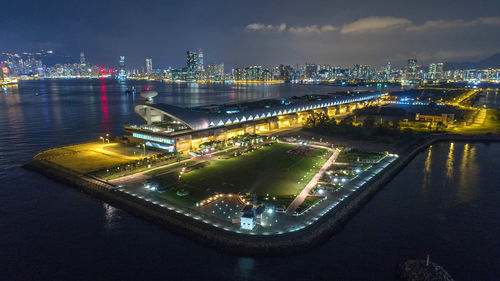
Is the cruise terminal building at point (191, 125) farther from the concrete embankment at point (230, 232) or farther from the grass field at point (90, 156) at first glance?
the concrete embankment at point (230, 232)

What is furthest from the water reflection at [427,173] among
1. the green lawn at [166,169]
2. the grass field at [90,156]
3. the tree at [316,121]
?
the grass field at [90,156]

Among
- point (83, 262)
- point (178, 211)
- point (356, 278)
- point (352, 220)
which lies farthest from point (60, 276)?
point (352, 220)

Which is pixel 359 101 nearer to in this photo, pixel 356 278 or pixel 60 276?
pixel 356 278

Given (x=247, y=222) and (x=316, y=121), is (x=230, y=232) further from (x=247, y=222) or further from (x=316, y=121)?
(x=316, y=121)

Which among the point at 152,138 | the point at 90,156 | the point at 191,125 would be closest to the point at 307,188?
the point at 191,125

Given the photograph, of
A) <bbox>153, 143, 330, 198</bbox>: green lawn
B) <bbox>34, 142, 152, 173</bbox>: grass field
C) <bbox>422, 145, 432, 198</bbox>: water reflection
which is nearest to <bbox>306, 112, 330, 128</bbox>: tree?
<bbox>153, 143, 330, 198</bbox>: green lawn
